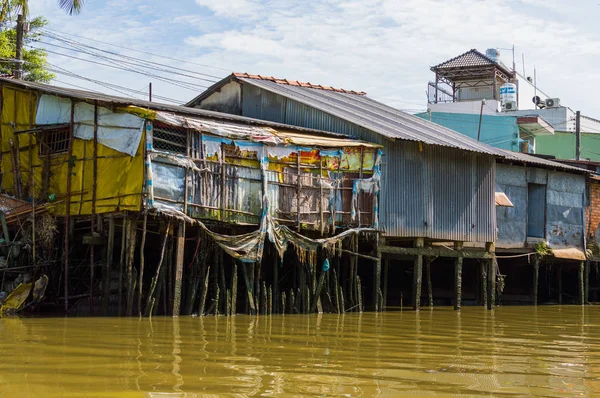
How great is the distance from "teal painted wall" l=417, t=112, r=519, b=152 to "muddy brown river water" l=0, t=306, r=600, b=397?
23.9 metres

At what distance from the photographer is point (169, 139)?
663 inches

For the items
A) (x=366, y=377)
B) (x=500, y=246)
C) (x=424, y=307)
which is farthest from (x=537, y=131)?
(x=366, y=377)

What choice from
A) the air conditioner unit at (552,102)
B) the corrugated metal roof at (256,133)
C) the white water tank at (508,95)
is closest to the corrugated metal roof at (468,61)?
the white water tank at (508,95)

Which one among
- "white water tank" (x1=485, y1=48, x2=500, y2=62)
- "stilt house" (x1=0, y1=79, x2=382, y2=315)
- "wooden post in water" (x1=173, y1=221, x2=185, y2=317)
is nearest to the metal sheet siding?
"stilt house" (x1=0, y1=79, x2=382, y2=315)

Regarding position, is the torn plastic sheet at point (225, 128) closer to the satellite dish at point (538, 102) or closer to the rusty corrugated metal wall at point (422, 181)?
the rusty corrugated metal wall at point (422, 181)

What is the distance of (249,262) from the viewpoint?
17484 millimetres

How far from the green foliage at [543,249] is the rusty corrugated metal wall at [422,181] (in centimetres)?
359

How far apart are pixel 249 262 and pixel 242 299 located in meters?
1.83

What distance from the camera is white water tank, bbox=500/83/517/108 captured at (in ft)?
137

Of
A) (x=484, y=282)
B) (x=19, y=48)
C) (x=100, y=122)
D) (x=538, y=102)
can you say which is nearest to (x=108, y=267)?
(x=100, y=122)

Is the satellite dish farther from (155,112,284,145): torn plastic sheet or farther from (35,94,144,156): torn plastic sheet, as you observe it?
(35,94,144,156): torn plastic sheet

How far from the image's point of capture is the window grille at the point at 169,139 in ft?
54.5

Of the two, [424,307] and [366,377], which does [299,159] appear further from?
[366,377]

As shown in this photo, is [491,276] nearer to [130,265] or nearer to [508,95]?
[130,265]
